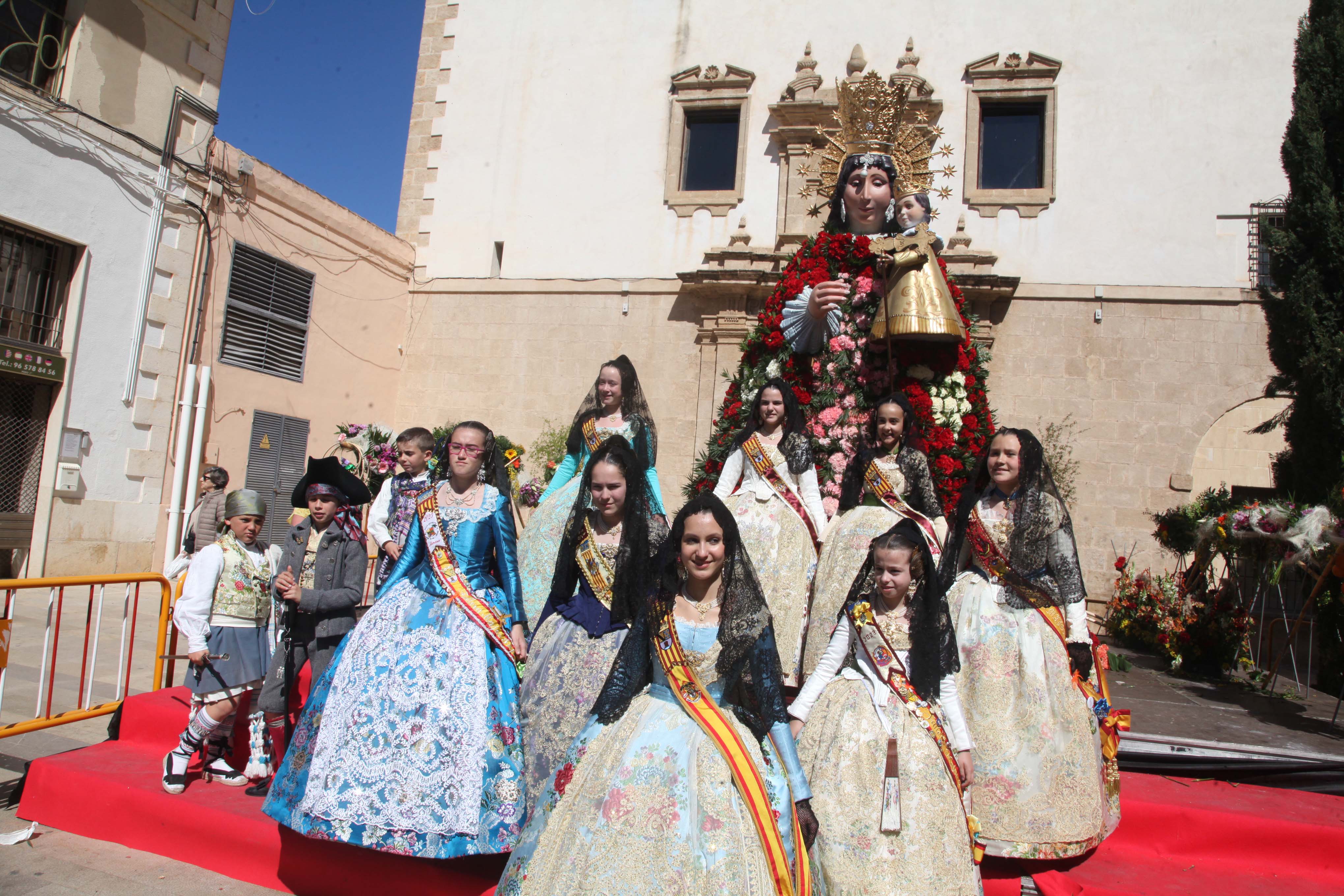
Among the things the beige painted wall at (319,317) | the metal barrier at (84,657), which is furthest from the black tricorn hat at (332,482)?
the beige painted wall at (319,317)

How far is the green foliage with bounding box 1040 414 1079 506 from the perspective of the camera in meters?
11.9

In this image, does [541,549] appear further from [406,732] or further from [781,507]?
[406,732]

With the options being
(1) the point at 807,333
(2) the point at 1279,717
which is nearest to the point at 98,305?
(1) the point at 807,333

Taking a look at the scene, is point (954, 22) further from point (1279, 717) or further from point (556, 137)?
point (1279, 717)

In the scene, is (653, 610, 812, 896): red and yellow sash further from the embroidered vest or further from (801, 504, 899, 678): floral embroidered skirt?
the embroidered vest

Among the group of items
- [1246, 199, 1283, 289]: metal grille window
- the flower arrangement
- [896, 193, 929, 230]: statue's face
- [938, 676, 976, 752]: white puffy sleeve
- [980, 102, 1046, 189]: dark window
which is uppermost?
[980, 102, 1046, 189]: dark window

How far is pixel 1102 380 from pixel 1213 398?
1.46 meters

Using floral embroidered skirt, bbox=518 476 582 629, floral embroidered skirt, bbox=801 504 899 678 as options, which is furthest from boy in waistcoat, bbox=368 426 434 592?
floral embroidered skirt, bbox=801 504 899 678

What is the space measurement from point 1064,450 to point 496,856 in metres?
10.9

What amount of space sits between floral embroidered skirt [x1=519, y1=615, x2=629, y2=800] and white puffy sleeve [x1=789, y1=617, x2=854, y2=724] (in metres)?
0.75

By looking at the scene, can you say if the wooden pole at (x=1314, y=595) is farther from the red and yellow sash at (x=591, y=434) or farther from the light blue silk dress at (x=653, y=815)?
the light blue silk dress at (x=653, y=815)

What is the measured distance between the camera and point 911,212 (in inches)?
195

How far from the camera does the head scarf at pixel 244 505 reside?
4219 millimetres

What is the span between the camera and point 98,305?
959 cm
